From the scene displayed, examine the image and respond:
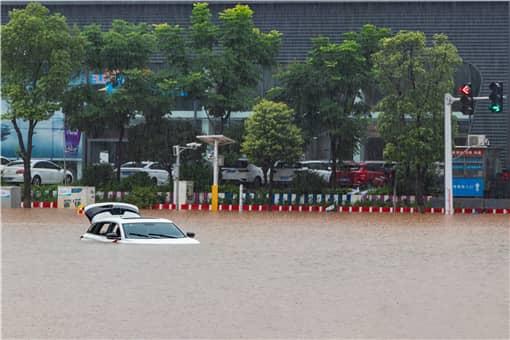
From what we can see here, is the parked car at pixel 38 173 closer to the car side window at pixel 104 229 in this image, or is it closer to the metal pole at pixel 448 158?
the metal pole at pixel 448 158

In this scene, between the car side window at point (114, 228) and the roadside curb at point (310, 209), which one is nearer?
the car side window at point (114, 228)

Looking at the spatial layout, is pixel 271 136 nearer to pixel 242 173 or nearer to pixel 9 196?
pixel 242 173

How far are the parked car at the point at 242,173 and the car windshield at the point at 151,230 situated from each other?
98.3 ft

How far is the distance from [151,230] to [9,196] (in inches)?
1002

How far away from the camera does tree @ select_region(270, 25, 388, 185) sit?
157ft

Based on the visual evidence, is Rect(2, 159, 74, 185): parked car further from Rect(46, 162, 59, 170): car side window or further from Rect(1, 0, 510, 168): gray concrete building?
Rect(1, 0, 510, 168): gray concrete building

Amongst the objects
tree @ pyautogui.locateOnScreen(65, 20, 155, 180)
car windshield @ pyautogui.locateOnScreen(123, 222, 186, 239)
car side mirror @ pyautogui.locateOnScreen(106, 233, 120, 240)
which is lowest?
car side mirror @ pyautogui.locateOnScreen(106, 233, 120, 240)

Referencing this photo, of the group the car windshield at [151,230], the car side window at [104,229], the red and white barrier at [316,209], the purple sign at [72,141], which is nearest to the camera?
the car windshield at [151,230]

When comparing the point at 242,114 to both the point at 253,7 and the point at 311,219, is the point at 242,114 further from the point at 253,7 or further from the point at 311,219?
the point at 311,219

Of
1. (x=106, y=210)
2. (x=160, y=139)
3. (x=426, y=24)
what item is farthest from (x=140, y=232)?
(x=426, y=24)

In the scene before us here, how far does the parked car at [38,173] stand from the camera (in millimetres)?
50781

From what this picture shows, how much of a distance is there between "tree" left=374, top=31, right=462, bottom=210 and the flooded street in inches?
605

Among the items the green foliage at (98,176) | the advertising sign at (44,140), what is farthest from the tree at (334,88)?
the advertising sign at (44,140)

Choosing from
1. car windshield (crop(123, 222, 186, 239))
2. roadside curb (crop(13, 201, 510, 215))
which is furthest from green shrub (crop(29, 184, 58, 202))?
car windshield (crop(123, 222, 186, 239))
